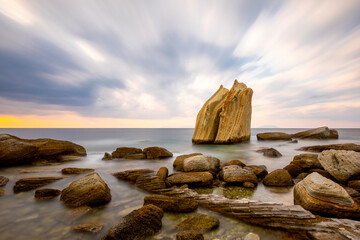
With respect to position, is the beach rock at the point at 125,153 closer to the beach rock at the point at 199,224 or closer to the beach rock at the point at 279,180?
the beach rock at the point at 279,180

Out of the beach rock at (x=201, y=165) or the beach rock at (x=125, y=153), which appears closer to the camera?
the beach rock at (x=201, y=165)

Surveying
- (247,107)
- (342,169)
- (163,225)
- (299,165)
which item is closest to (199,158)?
(163,225)

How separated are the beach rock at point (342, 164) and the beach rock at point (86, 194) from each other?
811cm

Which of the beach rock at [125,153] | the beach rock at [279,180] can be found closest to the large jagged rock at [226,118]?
the beach rock at [125,153]

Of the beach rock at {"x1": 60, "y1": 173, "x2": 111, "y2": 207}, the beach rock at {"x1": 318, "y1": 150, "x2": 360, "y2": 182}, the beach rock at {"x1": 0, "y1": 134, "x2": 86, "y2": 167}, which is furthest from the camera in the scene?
the beach rock at {"x1": 0, "y1": 134, "x2": 86, "y2": 167}

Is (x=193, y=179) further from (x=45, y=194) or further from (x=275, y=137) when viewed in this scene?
(x=275, y=137)

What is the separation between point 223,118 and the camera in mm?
23969

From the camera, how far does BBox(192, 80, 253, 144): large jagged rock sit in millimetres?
23812

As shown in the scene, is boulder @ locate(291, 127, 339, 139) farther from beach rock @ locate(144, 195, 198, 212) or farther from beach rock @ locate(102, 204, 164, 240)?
beach rock @ locate(102, 204, 164, 240)

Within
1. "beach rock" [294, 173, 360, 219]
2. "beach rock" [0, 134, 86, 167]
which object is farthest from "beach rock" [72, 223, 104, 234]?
"beach rock" [0, 134, 86, 167]

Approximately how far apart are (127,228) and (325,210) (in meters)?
4.29

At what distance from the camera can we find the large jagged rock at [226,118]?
23812mm

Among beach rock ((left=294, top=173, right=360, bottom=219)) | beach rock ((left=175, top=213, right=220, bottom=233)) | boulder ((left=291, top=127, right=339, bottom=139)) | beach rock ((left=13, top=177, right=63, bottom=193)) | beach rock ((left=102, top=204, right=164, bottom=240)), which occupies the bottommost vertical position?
beach rock ((left=13, top=177, right=63, bottom=193))

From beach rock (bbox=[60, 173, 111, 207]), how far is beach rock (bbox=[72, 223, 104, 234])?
994 millimetres
